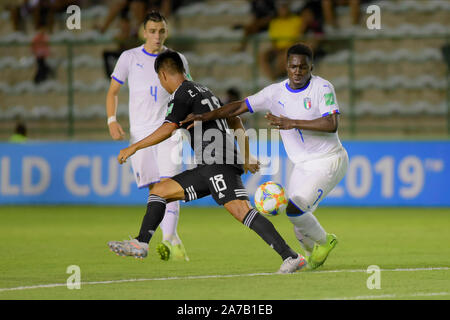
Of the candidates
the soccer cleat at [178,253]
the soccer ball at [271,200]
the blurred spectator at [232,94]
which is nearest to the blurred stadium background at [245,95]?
the blurred spectator at [232,94]

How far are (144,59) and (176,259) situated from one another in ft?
7.03

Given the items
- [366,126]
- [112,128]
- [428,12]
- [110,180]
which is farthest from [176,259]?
[428,12]

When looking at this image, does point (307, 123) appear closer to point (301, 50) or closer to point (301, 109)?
point (301, 109)

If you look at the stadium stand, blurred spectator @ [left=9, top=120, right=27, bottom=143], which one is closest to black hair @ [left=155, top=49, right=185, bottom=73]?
the stadium stand

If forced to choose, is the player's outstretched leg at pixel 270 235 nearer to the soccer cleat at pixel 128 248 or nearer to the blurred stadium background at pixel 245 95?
the soccer cleat at pixel 128 248

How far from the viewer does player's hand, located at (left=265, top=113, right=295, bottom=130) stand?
7.51 m

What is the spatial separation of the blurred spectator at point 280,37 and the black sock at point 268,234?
9.07m

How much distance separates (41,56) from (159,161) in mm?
9609

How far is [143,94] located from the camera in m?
9.28

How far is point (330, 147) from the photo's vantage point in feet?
26.4

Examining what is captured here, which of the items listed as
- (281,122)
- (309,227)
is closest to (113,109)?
(281,122)

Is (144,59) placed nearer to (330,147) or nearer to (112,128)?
(112,128)

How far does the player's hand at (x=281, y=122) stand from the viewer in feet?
24.6

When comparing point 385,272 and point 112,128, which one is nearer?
point 385,272
